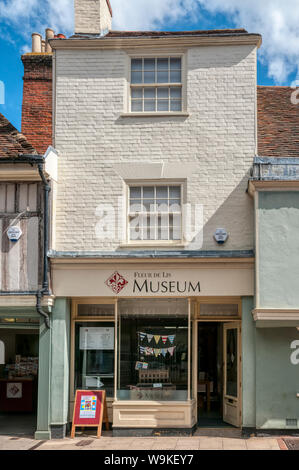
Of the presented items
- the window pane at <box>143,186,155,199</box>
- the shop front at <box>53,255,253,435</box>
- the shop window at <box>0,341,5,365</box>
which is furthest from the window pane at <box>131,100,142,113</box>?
the shop window at <box>0,341,5,365</box>

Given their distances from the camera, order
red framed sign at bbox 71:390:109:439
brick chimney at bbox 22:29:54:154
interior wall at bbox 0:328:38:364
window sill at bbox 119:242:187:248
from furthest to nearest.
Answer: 1. interior wall at bbox 0:328:38:364
2. brick chimney at bbox 22:29:54:154
3. window sill at bbox 119:242:187:248
4. red framed sign at bbox 71:390:109:439

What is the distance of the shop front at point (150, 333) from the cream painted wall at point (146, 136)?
0.97 m

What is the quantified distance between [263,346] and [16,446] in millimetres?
5590

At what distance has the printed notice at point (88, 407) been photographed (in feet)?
45.5

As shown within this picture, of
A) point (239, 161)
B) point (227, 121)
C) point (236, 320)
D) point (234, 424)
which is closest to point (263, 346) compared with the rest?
point (236, 320)

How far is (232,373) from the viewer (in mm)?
14859

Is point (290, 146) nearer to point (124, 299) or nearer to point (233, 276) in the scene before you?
point (233, 276)

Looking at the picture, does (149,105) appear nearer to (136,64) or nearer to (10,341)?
(136,64)

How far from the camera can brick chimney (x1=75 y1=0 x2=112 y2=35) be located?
15562 millimetres

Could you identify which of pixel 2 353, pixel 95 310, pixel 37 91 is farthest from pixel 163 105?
pixel 2 353

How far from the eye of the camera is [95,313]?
14.8 metres

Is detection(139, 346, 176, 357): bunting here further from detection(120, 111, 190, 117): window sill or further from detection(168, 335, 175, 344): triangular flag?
detection(120, 111, 190, 117): window sill

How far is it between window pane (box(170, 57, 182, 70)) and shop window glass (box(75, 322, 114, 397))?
6.24 m

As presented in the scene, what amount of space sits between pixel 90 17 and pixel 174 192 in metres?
4.97
